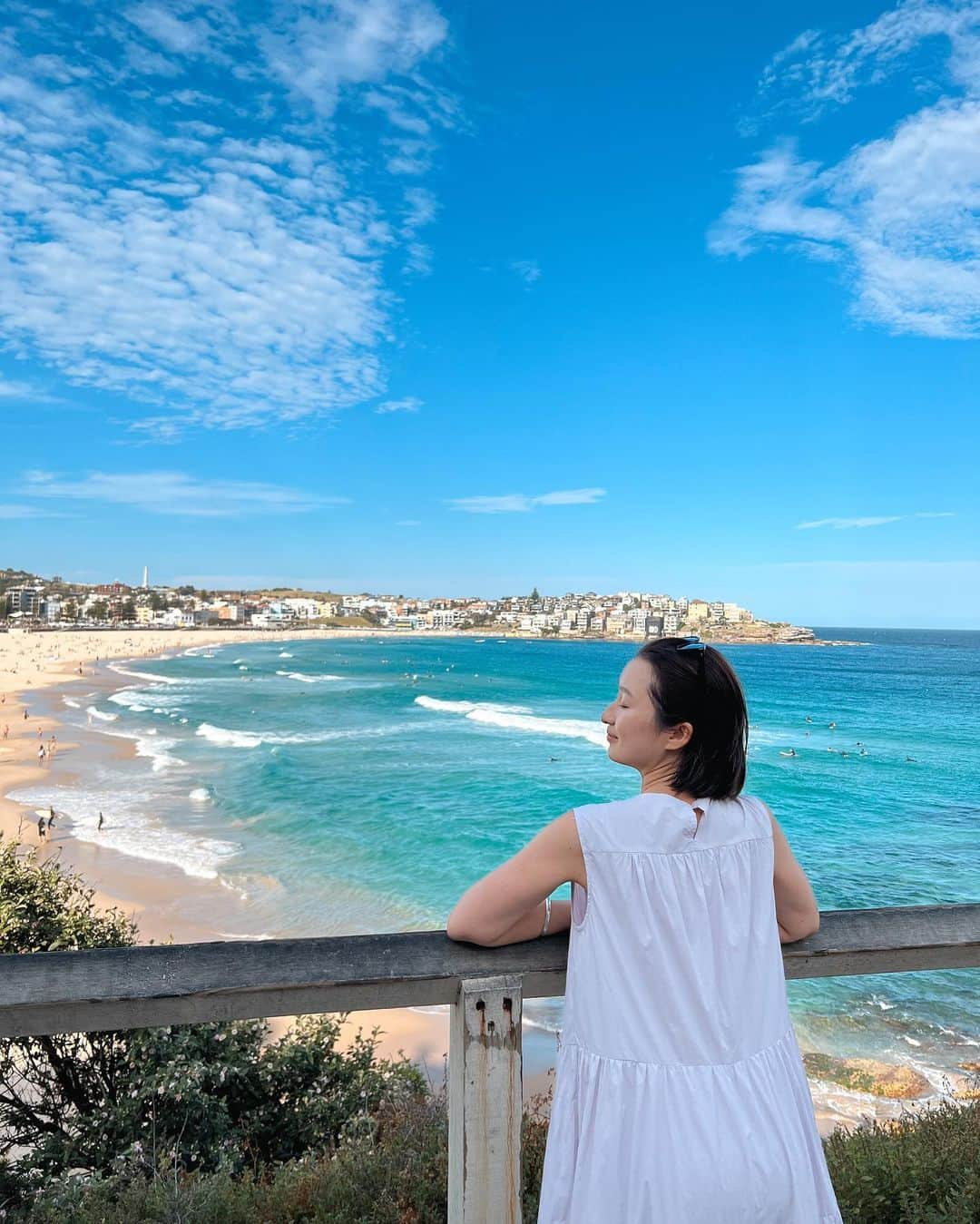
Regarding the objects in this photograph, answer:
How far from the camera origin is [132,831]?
756 inches

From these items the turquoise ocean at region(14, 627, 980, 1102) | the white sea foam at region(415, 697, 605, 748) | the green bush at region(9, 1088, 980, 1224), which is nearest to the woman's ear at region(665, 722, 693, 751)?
the green bush at region(9, 1088, 980, 1224)

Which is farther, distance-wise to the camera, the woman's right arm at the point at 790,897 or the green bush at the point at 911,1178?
the green bush at the point at 911,1178

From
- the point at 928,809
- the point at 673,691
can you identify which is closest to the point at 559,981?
the point at 673,691

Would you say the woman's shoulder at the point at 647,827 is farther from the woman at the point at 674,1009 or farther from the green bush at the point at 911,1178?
the green bush at the point at 911,1178

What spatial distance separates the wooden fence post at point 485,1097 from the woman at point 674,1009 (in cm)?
12

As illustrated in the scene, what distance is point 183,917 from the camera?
13906 mm

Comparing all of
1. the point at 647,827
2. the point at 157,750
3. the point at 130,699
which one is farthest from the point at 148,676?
the point at 647,827

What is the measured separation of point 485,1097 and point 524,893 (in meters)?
0.40

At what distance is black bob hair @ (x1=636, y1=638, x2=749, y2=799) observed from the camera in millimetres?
1455

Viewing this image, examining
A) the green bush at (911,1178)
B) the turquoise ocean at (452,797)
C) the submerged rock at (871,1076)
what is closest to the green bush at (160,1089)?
the green bush at (911,1178)

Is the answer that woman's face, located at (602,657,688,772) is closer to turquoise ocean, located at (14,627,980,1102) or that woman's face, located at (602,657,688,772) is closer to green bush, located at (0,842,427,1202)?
green bush, located at (0,842,427,1202)

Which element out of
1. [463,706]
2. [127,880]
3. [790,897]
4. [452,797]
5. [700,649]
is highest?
[700,649]

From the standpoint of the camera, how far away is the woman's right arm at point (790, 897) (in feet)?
5.00

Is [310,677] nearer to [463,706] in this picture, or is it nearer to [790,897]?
[463,706]
